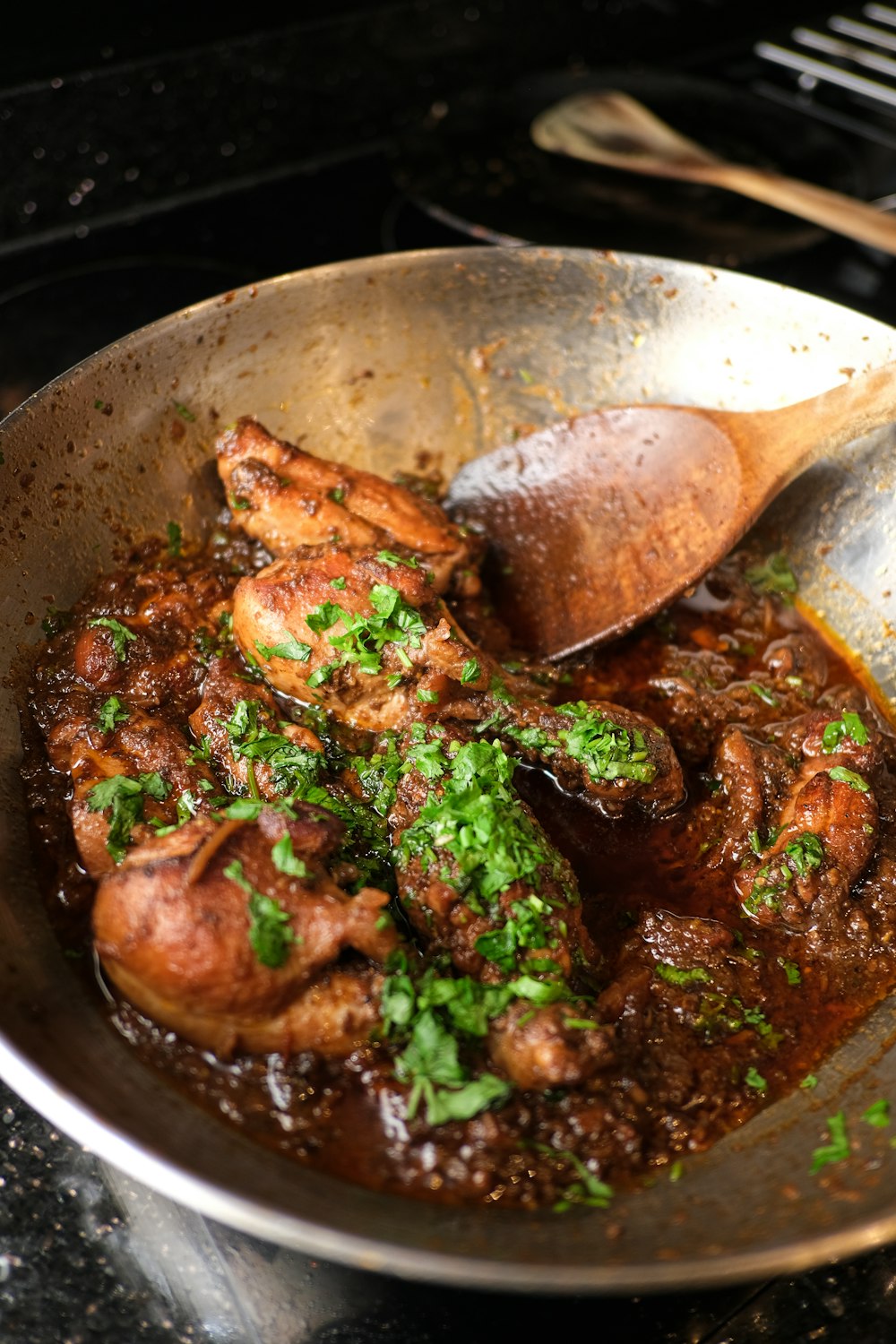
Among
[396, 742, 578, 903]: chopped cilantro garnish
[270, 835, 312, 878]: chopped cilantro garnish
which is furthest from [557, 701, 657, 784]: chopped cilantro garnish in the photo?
[270, 835, 312, 878]: chopped cilantro garnish

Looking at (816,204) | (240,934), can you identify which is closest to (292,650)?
(240,934)

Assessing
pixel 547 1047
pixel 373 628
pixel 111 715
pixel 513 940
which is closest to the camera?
pixel 547 1047

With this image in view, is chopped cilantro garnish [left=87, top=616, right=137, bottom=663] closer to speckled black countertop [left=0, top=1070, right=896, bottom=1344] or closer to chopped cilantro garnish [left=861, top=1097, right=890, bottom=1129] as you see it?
speckled black countertop [left=0, top=1070, right=896, bottom=1344]

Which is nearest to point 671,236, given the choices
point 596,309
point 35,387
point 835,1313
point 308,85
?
point 596,309

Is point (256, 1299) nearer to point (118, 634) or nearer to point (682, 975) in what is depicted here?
point (682, 975)

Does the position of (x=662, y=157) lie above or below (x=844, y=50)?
below

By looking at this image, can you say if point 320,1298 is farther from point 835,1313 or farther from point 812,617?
point 812,617
